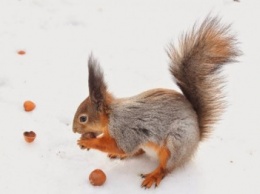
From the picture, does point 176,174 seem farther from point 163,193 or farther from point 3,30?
point 3,30

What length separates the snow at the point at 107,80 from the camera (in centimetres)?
217

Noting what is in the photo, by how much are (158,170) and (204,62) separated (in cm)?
58

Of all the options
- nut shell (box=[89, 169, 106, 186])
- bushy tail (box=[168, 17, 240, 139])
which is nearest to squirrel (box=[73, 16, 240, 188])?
bushy tail (box=[168, 17, 240, 139])

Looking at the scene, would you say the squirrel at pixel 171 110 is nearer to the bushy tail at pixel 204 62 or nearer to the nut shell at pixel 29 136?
the bushy tail at pixel 204 62

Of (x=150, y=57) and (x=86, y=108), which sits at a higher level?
(x=86, y=108)

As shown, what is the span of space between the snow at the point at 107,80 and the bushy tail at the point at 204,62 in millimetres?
356

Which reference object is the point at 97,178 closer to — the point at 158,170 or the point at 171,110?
→ the point at 158,170

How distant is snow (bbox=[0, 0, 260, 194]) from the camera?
217 centimetres

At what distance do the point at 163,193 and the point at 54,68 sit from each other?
1.21m

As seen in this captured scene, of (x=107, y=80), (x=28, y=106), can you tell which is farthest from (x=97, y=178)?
(x=107, y=80)

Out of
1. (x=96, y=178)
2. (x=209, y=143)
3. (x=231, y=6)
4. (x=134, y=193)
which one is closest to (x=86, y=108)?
(x=96, y=178)

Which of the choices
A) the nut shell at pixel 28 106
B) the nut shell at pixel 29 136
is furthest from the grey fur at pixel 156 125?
the nut shell at pixel 28 106

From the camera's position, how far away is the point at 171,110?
2.08m

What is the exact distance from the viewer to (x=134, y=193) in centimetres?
209
